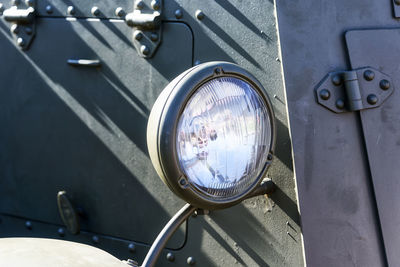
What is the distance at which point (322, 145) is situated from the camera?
4.21 feet

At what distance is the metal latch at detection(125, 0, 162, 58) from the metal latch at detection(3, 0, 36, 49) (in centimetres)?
35

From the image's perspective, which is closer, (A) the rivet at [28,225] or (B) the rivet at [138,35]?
(B) the rivet at [138,35]

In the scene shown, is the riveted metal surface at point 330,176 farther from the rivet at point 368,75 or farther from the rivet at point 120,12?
the rivet at point 120,12

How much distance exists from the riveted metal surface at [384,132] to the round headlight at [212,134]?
0.24m

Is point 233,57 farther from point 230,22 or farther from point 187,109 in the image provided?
point 187,109

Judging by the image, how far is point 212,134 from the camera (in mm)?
1150

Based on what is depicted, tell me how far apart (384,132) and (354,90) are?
119 millimetres

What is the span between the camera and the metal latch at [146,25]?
1.48 meters

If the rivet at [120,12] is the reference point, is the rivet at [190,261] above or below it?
below

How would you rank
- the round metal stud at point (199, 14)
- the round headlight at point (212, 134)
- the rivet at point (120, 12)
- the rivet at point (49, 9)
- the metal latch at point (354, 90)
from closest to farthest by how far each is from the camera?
the round headlight at point (212, 134) → the metal latch at point (354, 90) → the round metal stud at point (199, 14) → the rivet at point (120, 12) → the rivet at point (49, 9)

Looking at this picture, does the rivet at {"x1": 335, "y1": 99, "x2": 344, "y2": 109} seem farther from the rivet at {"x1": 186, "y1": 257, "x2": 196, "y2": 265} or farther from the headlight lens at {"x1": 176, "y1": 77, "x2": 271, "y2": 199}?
the rivet at {"x1": 186, "y1": 257, "x2": 196, "y2": 265}

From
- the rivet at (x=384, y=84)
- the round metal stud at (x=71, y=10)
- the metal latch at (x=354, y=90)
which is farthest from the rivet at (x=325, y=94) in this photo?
the round metal stud at (x=71, y=10)

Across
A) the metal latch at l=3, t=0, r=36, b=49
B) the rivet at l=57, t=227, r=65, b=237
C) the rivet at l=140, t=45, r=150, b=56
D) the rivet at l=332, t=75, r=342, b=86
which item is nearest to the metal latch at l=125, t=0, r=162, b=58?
the rivet at l=140, t=45, r=150, b=56

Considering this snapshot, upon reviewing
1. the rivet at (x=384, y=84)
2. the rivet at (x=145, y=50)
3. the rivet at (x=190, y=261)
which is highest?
the rivet at (x=145, y=50)
